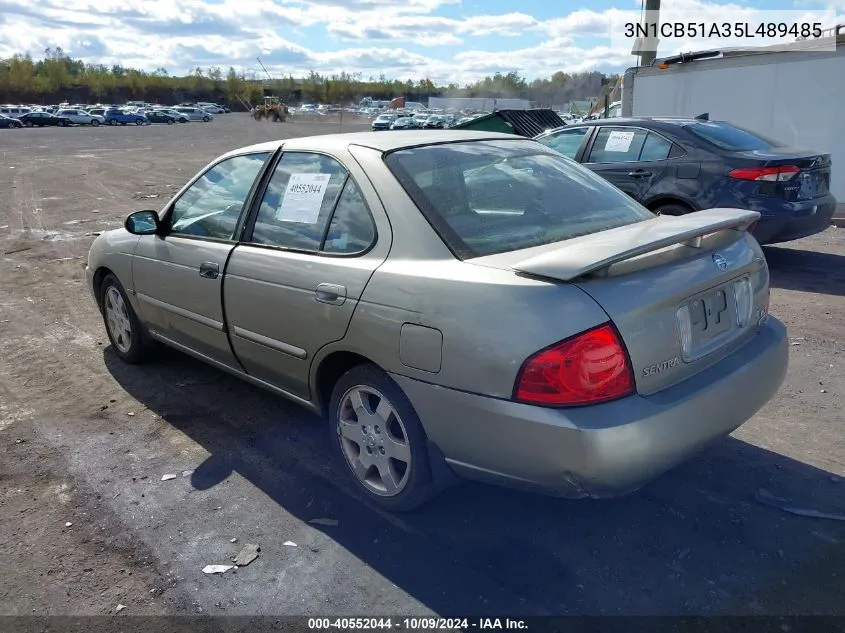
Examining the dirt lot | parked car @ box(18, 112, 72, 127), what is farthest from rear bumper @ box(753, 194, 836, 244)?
parked car @ box(18, 112, 72, 127)

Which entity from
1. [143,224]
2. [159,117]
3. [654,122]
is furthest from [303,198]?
[159,117]

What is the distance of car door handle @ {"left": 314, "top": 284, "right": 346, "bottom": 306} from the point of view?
123 inches

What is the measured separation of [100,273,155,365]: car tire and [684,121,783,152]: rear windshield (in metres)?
5.72

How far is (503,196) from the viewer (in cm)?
341

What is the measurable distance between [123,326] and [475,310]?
11.6 ft

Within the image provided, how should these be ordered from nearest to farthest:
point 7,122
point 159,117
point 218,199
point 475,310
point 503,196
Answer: point 475,310 → point 503,196 → point 218,199 → point 7,122 → point 159,117

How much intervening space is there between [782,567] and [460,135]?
259cm

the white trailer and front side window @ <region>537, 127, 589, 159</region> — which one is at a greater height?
the white trailer

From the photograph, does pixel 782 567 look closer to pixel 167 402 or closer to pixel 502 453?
pixel 502 453

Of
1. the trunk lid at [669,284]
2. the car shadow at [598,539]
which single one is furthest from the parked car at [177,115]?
the trunk lid at [669,284]

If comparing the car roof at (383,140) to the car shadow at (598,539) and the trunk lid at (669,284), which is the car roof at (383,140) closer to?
the trunk lid at (669,284)

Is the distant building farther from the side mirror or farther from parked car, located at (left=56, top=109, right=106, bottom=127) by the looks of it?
the side mirror

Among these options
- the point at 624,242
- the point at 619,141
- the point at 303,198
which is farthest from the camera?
the point at 619,141

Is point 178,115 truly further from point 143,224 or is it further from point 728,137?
A: point 143,224
